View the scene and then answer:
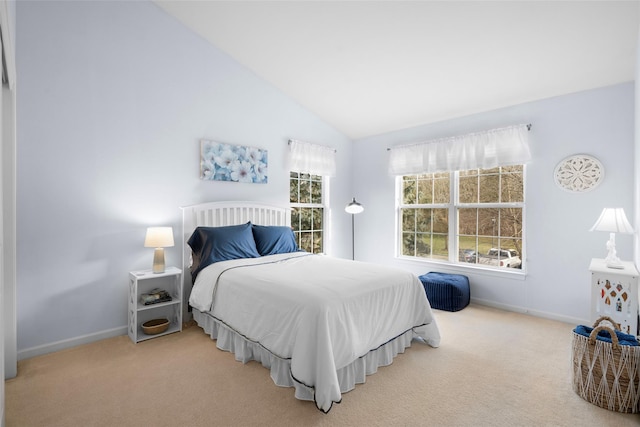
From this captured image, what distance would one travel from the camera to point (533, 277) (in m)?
3.56

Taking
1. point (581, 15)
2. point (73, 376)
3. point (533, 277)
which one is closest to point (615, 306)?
point (533, 277)

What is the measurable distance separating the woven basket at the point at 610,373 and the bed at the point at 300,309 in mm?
1028

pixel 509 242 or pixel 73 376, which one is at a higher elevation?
pixel 509 242

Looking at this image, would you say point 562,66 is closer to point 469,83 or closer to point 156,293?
Answer: point 469,83

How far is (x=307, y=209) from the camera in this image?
4789 mm

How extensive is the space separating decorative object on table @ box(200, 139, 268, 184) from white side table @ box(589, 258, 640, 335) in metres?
3.55

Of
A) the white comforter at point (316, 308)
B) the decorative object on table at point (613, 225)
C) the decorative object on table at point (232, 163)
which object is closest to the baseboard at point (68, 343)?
the white comforter at point (316, 308)

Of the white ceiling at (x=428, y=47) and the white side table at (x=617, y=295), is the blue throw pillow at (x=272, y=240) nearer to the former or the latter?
the white ceiling at (x=428, y=47)

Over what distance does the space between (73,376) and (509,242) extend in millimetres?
4430

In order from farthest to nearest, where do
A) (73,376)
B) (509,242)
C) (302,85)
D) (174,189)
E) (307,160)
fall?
1. (307,160)
2. (302,85)
3. (509,242)
4. (174,189)
5. (73,376)

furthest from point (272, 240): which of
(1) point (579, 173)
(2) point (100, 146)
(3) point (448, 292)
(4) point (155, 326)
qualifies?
(1) point (579, 173)

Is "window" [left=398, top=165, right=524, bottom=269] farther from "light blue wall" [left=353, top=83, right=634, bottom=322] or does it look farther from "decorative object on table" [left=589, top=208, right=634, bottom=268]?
"decorative object on table" [left=589, top=208, right=634, bottom=268]

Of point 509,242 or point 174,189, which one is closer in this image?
point 174,189

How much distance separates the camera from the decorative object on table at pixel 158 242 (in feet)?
9.48
